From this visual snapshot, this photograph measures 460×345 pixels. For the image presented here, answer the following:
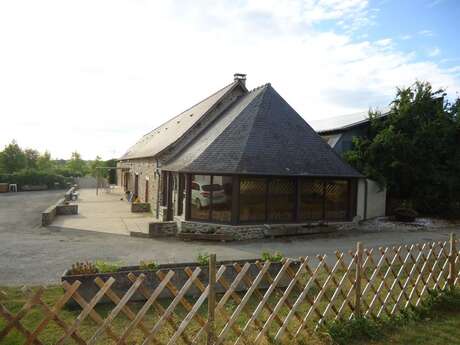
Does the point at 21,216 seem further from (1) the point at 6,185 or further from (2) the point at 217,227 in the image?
(1) the point at 6,185

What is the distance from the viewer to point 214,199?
14883 mm

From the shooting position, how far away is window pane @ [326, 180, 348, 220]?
54.1 feet

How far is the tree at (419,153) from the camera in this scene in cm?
1947

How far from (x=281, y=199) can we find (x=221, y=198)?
2.72m

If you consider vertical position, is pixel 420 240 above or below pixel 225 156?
below

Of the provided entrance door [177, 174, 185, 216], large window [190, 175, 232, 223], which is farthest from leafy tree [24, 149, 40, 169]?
large window [190, 175, 232, 223]

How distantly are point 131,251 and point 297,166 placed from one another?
7.87 meters

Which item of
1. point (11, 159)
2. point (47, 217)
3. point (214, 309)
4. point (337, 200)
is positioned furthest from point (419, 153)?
point (11, 159)

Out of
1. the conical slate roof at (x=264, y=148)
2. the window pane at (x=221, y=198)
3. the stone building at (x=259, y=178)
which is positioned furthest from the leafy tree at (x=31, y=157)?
the window pane at (x=221, y=198)

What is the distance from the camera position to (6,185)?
118ft

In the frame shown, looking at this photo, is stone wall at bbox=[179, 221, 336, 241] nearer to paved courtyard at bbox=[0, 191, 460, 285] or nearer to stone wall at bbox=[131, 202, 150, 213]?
paved courtyard at bbox=[0, 191, 460, 285]

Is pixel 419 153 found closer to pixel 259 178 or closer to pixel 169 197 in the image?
pixel 259 178

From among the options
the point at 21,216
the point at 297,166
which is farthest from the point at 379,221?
the point at 21,216

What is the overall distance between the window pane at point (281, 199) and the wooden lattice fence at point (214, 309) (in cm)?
691
